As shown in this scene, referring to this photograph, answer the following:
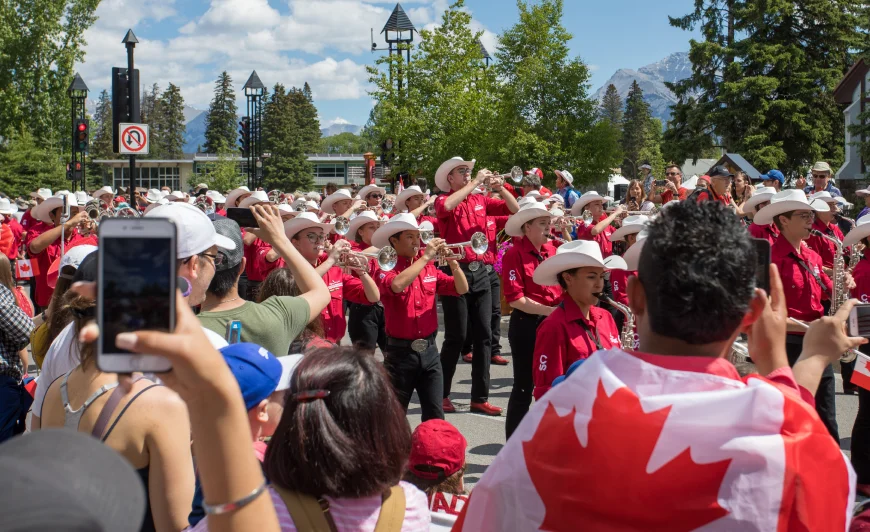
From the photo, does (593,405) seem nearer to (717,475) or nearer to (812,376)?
(717,475)

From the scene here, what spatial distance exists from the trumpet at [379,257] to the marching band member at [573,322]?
182cm

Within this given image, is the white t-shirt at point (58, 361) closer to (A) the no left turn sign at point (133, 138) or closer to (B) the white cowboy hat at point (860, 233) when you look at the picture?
(B) the white cowboy hat at point (860, 233)

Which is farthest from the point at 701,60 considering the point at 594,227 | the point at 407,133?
the point at 594,227

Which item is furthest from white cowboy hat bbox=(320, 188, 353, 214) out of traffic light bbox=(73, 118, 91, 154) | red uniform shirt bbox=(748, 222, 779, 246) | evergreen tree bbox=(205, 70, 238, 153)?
evergreen tree bbox=(205, 70, 238, 153)

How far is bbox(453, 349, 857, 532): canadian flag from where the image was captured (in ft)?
5.54

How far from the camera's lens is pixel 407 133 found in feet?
105

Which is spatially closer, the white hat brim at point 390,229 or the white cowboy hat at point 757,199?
the white hat brim at point 390,229

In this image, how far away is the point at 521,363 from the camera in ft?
21.8

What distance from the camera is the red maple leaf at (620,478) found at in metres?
1.70

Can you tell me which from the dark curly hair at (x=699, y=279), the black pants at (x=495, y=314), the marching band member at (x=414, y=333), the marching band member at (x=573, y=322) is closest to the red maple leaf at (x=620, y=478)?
the dark curly hair at (x=699, y=279)

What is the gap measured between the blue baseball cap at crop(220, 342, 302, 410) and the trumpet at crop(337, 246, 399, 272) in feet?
13.5

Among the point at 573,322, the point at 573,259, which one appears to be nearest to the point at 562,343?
the point at 573,322

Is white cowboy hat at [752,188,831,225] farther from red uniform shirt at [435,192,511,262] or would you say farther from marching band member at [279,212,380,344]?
marching band member at [279,212,380,344]

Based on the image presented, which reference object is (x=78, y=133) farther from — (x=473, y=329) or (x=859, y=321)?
(x=859, y=321)
